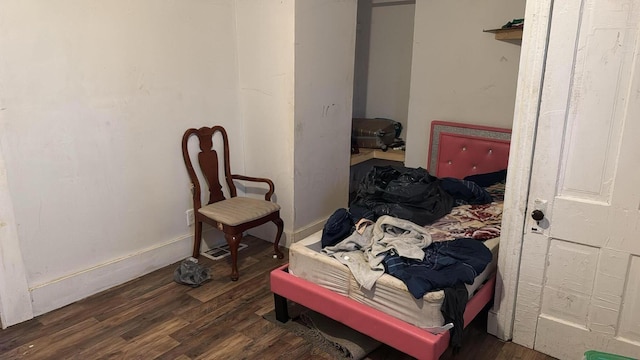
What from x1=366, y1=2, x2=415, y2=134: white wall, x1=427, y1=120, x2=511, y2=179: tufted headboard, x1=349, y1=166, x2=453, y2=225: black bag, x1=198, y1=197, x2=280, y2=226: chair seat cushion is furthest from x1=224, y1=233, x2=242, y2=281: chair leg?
x1=366, y1=2, x2=415, y2=134: white wall

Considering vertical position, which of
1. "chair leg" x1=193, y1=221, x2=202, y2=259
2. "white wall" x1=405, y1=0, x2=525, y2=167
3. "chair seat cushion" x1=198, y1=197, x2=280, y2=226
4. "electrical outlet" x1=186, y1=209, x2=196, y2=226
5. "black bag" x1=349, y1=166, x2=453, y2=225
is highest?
"white wall" x1=405, y1=0, x2=525, y2=167

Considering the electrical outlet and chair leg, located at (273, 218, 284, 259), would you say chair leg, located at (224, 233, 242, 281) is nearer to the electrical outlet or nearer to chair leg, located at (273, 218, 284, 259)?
chair leg, located at (273, 218, 284, 259)

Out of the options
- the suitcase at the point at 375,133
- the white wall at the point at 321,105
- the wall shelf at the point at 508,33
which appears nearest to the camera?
the wall shelf at the point at 508,33

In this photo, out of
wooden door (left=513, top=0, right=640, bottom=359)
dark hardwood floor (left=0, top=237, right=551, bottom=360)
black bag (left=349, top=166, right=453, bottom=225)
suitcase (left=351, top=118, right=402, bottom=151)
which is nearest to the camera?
wooden door (left=513, top=0, right=640, bottom=359)

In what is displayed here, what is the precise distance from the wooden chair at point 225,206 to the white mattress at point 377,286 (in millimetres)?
679

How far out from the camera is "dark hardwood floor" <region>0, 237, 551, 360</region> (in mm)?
2447

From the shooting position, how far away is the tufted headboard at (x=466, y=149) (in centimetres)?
371

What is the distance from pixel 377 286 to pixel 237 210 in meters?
1.42

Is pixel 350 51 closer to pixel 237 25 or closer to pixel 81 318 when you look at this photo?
pixel 237 25

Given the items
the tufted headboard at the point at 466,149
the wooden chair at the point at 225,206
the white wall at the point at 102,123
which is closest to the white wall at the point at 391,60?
the tufted headboard at the point at 466,149

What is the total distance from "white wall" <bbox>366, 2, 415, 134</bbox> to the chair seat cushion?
6.37 ft

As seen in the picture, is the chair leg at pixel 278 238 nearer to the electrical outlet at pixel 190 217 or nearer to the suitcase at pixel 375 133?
the electrical outlet at pixel 190 217

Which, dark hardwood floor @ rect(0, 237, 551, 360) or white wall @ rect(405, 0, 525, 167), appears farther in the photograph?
white wall @ rect(405, 0, 525, 167)

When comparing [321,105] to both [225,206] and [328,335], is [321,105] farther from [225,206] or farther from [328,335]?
[328,335]
